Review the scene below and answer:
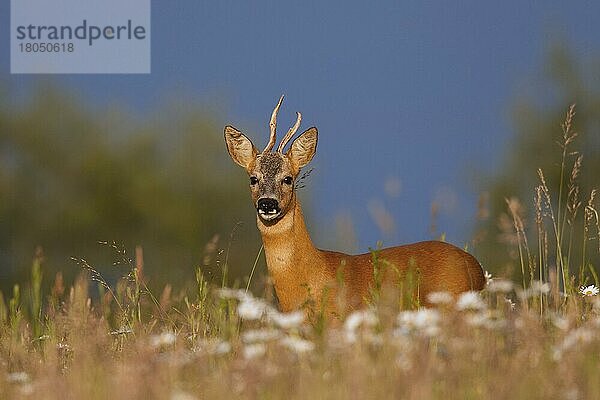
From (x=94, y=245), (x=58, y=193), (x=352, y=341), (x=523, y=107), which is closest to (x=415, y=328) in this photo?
(x=352, y=341)

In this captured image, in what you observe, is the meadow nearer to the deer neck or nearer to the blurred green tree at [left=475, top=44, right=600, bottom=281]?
the deer neck

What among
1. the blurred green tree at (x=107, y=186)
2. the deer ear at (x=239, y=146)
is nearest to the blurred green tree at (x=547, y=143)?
the blurred green tree at (x=107, y=186)

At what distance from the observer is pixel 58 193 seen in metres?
25.1

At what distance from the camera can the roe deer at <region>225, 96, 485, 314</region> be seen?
23.9 ft

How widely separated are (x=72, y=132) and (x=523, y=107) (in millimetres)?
9707

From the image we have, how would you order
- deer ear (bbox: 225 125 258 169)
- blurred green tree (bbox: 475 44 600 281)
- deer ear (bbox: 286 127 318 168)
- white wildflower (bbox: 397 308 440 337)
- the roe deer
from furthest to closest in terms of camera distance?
blurred green tree (bbox: 475 44 600 281), deer ear (bbox: 225 125 258 169), deer ear (bbox: 286 127 318 168), the roe deer, white wildflower (bbox: 397 308 440 337)

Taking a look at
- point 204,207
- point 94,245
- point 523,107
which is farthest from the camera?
point 204,207

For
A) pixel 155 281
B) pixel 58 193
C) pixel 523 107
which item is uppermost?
pixel 523 107

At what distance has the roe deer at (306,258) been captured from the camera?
729cm

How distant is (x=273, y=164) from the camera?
767 centimetres

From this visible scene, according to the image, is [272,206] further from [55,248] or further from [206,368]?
[55,248]

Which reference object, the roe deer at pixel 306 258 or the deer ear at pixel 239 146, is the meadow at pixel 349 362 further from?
the deer ear at pixel 239 146

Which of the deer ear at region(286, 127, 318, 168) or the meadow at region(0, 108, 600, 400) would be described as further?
the deer ear at region(286, 127, 318, 168)

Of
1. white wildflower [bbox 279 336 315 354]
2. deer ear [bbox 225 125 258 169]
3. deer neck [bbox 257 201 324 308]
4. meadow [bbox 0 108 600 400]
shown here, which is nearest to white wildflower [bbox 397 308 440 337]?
meadow [bbox 0 108 600 400]
